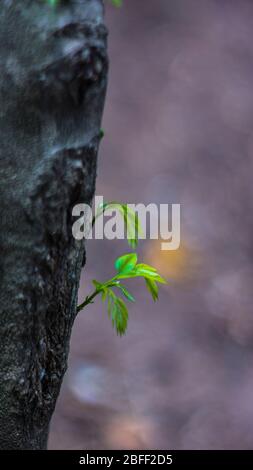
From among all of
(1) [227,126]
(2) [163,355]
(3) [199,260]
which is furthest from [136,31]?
(2) [163,355]

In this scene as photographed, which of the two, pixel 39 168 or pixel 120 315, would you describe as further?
pixel 120 315

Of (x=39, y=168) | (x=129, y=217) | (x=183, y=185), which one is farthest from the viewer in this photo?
(x=183, y=185)

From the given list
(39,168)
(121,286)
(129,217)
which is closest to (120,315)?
(121,286)

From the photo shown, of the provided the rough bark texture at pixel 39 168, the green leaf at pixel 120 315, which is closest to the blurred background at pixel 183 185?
the green leaf at pixel 120 315

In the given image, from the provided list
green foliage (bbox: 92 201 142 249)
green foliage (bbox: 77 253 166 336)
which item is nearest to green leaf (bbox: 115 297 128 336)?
Result: green foliage (bbox: 77 253 166 336)

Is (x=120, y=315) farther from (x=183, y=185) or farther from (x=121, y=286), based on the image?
(x=183, y=185)
